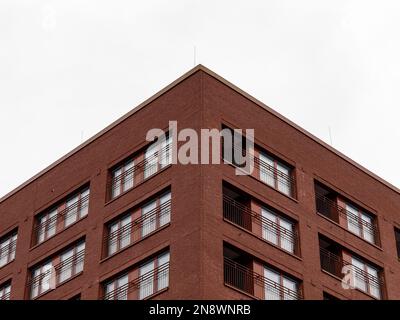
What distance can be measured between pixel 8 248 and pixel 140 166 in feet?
38.7

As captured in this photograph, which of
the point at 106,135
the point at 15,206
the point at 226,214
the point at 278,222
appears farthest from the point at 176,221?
the point at 15,206

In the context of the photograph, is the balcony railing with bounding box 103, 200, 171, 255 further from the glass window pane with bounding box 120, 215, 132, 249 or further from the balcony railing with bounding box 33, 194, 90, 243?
the balcony railing with bounding box 33, 194, 90, 243

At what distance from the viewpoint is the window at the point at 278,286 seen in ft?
169

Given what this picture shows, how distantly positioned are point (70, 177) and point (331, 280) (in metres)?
15.8

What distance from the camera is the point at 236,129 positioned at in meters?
54.6

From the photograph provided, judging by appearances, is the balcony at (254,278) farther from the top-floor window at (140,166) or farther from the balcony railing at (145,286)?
A: the top-floor window at (140,166)

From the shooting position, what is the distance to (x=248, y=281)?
50.8m

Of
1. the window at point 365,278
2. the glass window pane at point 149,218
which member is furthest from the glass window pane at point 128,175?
the window at point 365,278

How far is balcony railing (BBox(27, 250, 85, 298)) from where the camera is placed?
56.4 m

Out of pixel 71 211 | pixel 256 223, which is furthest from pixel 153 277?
pixel 71 211

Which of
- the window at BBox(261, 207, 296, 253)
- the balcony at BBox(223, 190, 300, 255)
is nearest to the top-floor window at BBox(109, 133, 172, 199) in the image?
the balcony at BBox(223, 190, 300, 255)

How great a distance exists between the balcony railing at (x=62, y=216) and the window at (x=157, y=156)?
4876 mm

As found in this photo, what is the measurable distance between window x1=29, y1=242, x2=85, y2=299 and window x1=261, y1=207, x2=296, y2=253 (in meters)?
9.86

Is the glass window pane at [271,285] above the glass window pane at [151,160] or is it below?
below
